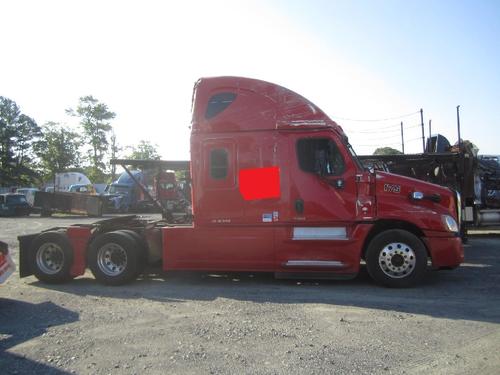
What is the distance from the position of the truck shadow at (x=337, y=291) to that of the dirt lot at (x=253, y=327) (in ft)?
0.06

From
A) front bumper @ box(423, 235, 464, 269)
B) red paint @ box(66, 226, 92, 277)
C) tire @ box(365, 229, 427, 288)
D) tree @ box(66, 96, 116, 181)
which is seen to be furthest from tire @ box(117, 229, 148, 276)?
tree @ box(66, 96, 116, 181)

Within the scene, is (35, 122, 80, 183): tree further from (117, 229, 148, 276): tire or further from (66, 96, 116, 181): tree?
(117, 229, 148, 276): tire

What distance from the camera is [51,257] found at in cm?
865

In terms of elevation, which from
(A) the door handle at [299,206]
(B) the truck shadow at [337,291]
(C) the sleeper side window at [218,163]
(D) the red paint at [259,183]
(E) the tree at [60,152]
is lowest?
(B) the truck shadow at [337,291]

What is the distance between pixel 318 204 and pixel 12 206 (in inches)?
1164

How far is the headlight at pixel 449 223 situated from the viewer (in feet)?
24.2

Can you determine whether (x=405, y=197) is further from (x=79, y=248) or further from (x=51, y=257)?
(x=51, y=257)

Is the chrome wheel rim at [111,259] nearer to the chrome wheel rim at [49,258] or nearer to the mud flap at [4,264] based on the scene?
the chrome wheel rim at [49,258]

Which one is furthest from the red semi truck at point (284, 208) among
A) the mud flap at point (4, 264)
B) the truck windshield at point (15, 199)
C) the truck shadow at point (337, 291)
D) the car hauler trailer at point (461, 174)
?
the truck windshield at point (15, 199)

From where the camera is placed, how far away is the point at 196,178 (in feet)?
26.4

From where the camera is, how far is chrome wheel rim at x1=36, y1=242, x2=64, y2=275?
853 centimetres

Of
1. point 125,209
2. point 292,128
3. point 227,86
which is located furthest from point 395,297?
point 125,209

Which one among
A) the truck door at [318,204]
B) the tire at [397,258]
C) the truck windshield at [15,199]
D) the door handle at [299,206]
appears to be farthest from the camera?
the truck windshield at [15,199]

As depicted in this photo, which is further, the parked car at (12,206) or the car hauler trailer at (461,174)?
the parked car at (12,206)
